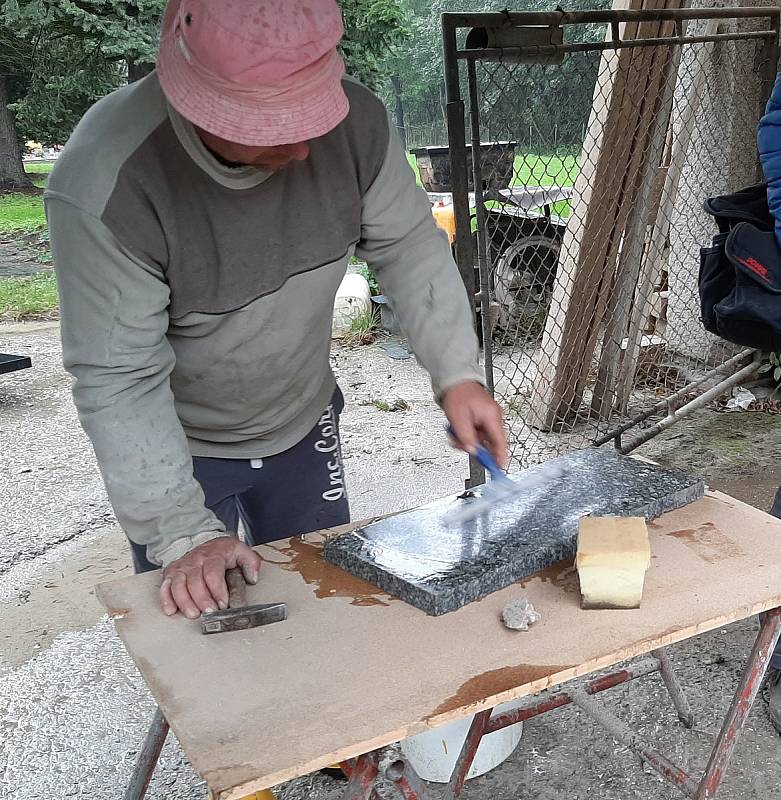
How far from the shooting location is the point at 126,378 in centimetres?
143

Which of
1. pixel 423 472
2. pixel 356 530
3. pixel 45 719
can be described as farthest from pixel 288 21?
pixel 423 472

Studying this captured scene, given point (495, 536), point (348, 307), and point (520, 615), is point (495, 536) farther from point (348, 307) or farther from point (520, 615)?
point (348, 307)

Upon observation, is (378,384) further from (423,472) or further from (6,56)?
(6,56)

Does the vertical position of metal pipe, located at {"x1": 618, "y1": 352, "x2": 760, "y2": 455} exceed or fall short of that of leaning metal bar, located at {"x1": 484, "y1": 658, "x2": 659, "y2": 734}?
it falls short

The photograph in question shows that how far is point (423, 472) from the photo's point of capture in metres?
4.11

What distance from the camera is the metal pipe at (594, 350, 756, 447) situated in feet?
12.7

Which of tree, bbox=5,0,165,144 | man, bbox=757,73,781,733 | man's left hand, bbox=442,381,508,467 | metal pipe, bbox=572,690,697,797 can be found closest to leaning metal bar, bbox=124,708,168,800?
man's left hand, bbox=442,381,508,467

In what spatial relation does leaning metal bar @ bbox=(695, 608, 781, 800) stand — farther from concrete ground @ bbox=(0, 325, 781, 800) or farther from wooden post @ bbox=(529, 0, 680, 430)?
wooden post @ bbox=(529, 0, 680, 430)

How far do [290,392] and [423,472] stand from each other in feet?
7.70

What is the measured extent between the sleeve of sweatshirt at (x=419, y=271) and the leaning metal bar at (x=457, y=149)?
84cm

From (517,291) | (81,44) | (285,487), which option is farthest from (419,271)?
(81,44)

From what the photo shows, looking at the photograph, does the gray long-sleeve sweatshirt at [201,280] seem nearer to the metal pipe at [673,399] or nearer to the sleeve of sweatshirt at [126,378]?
the sleeve of sweatshirt at [126,378]

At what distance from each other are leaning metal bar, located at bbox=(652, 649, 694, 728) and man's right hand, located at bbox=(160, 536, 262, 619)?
1.22 meters

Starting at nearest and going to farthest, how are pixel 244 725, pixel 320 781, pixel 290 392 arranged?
pixel 244 725 → pixel 290 392 → pixel 320 781
